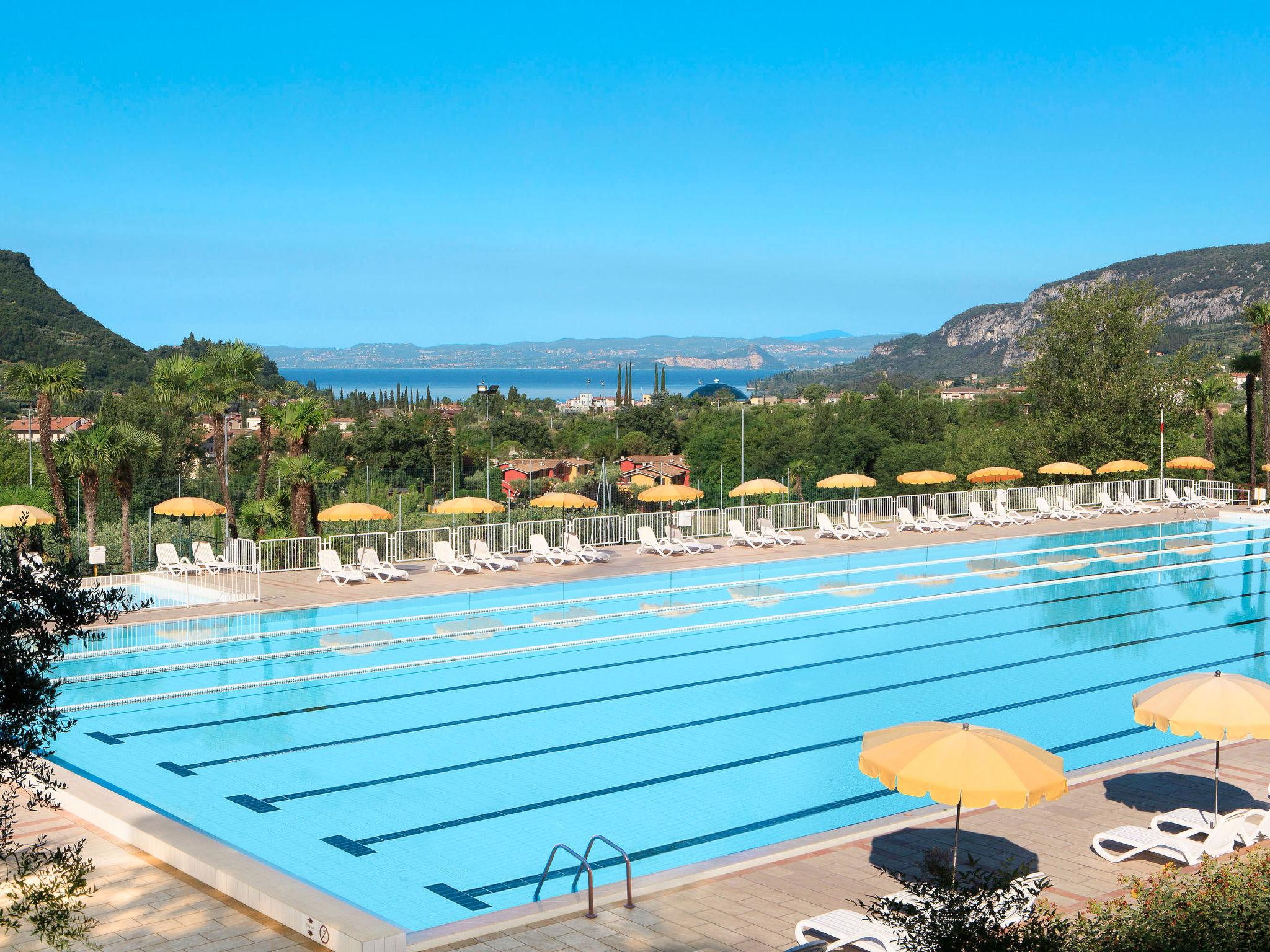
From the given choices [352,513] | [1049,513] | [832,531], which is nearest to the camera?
[352,513]

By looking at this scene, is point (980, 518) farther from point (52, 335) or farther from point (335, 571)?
point (52, 335)

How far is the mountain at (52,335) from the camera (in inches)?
2945

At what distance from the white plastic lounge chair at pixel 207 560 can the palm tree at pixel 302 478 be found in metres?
3.49

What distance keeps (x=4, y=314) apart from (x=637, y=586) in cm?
7120

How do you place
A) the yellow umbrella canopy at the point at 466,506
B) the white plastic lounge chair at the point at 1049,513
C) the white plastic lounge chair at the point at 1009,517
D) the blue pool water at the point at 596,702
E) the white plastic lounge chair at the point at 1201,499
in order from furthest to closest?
the white plastic lounge chair at the point at 1201,499
the white plastic lounge chair at the point at 1049,513
the white plastic lounge chair at the point at 1009,517
the yellow umbrella canopy at the point at 466,506
the blue pool water at the point at 596,702

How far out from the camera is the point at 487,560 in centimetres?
2038

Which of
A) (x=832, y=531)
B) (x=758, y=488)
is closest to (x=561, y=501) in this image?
(x=758, y=488)

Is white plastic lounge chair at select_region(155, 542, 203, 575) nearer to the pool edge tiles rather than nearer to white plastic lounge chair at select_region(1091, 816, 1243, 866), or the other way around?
the pool edge tiles

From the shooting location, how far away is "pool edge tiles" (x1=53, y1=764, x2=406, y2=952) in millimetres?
5996

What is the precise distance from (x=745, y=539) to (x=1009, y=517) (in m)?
7.32

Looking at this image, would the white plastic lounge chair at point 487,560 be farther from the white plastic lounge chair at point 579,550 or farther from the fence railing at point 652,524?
the white plastic lounge chair at point 579,550

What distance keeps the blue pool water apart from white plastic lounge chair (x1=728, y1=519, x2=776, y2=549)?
187cm

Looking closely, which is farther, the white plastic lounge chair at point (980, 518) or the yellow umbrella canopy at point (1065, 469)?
the yellow umbrella canopy at point (1065, 469)

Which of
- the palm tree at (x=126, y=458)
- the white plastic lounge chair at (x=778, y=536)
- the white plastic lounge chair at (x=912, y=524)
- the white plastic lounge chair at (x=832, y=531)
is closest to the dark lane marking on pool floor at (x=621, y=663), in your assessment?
the white plastic lounge chair at (x=778, y=536)
